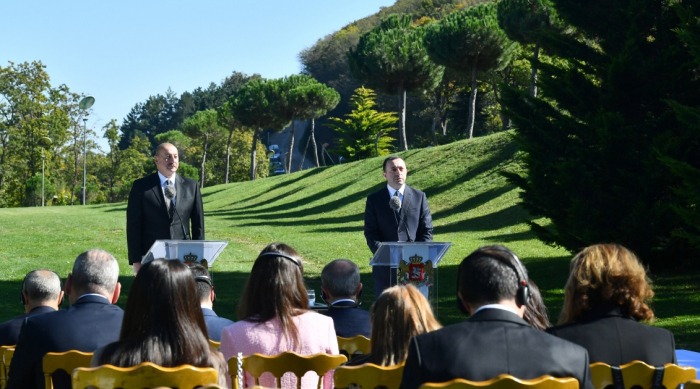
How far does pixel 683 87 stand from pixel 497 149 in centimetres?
2075

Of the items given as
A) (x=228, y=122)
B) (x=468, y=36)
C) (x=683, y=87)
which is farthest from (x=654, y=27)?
(x=228, y=122)

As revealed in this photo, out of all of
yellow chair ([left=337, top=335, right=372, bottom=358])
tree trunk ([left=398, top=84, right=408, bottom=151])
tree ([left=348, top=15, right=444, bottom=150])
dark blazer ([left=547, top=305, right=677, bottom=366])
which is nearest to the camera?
dark blazer ([left=547, top=305, right=677, bottom=366])

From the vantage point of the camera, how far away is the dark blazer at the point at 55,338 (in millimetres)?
3543

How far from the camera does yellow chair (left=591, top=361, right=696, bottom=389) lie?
316 centimetres

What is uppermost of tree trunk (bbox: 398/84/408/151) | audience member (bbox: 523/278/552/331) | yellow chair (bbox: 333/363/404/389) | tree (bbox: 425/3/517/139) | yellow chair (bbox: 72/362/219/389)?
tree (bbox: 425/3/517/139)

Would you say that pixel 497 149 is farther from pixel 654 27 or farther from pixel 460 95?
pixel 460 95

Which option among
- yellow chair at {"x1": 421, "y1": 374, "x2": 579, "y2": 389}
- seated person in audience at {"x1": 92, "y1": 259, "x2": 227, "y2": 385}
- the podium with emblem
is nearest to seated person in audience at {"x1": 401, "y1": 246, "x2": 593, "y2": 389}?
yellow chair at {"x1": 421, "y1": 374, "x2": 579, "y2": 389}

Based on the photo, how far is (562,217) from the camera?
46.8ft

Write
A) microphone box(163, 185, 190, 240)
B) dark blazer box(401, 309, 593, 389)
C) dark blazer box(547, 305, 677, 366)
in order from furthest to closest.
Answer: microphone box(163, 185, 190, 240) < dark blazer box(547, 305, 677, 366) < dark blazer box(401, 309, 593, 389)

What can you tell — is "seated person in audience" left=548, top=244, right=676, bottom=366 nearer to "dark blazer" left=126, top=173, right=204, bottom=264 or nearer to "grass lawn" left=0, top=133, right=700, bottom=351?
"dark blazer" left=126, top=173, right=204, bottom=264

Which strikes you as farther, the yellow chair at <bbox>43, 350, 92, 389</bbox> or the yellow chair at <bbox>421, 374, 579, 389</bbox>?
the yellow chair at <bbox>43, 350, 92, 389</bbox>

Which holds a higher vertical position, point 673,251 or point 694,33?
point 694,33

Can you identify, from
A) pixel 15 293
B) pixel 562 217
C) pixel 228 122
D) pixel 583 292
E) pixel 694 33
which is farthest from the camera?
pixel 228 122

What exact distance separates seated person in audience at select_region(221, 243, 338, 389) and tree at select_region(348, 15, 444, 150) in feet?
146
